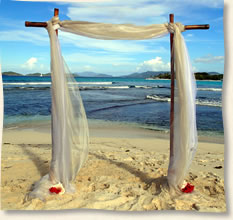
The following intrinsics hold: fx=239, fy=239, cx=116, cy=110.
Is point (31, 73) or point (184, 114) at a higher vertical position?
point (31, 73)

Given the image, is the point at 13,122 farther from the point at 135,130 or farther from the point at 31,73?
the point at 31,73

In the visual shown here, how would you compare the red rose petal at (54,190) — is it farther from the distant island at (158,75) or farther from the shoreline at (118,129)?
the distant island at (158,75)

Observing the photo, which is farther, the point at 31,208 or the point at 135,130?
the point at 135,130

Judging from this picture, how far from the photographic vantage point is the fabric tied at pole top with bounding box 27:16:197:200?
2127 millimetres

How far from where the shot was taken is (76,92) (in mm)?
2297

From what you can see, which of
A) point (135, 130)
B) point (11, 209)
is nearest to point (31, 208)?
point (11, 209)

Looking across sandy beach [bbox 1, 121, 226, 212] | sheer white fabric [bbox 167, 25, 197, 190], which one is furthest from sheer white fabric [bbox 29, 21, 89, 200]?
sheer white fabric [bbox 167, 25, 197, 190]

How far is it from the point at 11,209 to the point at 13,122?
4377 millimetres

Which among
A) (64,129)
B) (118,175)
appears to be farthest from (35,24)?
(118,175)

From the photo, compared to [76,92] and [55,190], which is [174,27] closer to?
[76,92]

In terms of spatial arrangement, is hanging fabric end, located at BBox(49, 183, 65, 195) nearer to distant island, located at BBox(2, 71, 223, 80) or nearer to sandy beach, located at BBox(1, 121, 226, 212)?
sandy beach, located at BBox(1, 121, 226, 212)

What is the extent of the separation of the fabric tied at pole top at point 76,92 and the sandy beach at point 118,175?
0.20 m

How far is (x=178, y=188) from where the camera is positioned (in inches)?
89.7

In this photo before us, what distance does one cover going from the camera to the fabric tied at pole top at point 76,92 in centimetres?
A: 213
